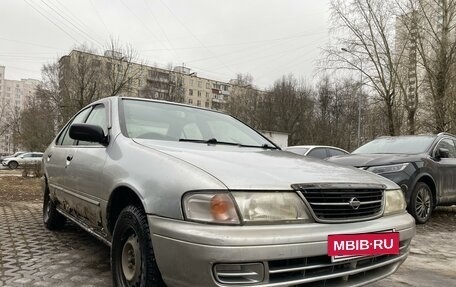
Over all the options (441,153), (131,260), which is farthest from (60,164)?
(441,153)

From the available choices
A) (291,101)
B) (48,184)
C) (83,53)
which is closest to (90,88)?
(83,53)

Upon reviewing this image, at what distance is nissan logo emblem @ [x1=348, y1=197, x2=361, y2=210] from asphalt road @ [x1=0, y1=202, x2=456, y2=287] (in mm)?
1223

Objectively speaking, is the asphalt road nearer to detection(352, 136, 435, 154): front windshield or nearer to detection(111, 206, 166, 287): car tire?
detection(111, 206, 166, 287): car tire

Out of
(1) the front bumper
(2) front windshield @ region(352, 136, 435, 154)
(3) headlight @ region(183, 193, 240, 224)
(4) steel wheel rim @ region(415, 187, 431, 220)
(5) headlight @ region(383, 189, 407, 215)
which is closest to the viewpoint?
(1) the front bumper

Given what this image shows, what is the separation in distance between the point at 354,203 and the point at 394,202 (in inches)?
23.8

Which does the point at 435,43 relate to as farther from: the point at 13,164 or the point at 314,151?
the point at 13,164

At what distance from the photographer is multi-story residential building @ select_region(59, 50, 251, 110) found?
129ft

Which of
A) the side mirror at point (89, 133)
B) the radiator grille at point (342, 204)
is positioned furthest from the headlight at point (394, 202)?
the side mirror at point (89, 133)

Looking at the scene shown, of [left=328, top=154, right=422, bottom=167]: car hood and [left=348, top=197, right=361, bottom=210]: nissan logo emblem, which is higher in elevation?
[left=328, top=154, right=422, bottom=167]: car hood

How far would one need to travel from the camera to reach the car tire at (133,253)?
8.00 feet

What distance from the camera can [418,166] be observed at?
6.64 meters

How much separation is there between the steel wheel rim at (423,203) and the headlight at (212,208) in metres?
5.19

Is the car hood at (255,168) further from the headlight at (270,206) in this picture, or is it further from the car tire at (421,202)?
the car tire at (421,202)

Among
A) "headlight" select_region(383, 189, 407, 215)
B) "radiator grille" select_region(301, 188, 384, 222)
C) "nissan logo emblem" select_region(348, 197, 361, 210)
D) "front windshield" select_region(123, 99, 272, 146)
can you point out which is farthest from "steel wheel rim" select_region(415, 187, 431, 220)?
"nissan logo emblem" select_region(348, 197, 361, 210)
